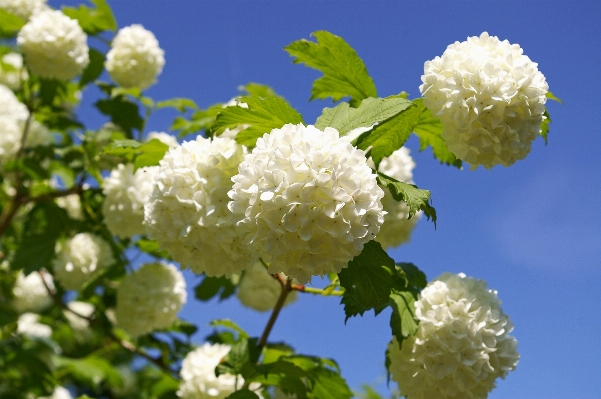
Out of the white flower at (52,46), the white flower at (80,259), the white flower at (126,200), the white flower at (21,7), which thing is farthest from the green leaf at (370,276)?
the white flower at (21,7)

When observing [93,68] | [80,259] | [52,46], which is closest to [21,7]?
[93,68]

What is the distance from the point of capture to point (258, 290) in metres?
4.36

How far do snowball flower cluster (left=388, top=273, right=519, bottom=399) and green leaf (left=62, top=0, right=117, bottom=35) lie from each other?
3.93 metres

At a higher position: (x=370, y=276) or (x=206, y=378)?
(x=370, y=276)

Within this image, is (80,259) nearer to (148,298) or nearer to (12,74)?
(148,298)

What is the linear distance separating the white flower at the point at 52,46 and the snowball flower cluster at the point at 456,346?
11.2 feet

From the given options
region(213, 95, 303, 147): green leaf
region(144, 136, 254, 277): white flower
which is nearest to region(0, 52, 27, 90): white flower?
region(144, 136, 254, 277): white flower

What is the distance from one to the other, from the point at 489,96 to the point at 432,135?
60cm

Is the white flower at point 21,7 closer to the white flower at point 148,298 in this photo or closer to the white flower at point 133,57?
the white flower at point 133,57

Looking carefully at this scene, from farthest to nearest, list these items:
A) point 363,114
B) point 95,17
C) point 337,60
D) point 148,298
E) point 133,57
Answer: point 95,17, point 133,57, point 148,298, point 337,60, point 363,114

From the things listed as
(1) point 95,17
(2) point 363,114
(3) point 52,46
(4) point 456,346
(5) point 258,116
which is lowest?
(4) point 456,346

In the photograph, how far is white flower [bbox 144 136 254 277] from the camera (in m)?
2.28

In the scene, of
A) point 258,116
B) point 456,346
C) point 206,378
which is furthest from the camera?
point 206,378

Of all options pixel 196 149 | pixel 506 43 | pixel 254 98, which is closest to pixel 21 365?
pixel 196 149
